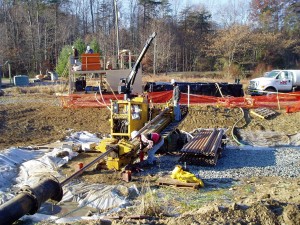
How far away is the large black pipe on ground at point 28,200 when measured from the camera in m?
4.92

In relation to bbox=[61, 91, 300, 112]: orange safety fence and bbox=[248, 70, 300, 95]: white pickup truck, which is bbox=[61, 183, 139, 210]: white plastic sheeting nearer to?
bbox=[61, 91, 300, 112]: orange safety fence

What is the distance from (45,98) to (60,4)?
44178 mm

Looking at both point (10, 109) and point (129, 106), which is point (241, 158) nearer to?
point (129, 106)

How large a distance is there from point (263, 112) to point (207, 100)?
3.28 metres

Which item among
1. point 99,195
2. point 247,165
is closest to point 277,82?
point 247,165

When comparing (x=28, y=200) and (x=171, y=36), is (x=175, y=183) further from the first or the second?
(x=171, y=36)

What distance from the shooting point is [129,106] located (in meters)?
11.5

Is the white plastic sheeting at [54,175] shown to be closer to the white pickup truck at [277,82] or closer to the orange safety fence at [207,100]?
the orange safety fence at [207,100]

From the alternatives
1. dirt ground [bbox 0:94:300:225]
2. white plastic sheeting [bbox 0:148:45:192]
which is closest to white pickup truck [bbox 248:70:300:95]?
dirt ground [bbox 0:94:300:225]

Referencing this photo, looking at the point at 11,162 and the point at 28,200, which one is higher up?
the point at 28,200

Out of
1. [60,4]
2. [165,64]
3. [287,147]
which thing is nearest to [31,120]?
[287,147]

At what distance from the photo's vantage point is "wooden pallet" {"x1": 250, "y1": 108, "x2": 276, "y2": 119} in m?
17.9

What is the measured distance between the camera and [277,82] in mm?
26562

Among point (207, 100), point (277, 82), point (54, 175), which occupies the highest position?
point (277, 82)
